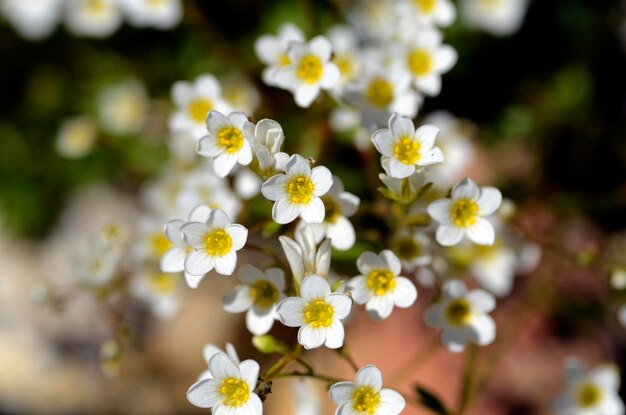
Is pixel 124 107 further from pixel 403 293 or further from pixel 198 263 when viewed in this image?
pixel 403 293

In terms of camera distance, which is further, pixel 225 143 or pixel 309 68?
pixel 309 68

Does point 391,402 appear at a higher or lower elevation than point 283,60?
lower

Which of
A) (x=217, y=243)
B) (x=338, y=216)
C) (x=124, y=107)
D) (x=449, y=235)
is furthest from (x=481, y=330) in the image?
(x=124, y=107)

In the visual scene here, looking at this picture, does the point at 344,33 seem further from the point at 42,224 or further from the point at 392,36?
the point at 42,224

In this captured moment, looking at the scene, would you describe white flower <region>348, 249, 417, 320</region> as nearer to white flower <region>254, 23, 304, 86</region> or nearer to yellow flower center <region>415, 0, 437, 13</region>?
white flower <region>254, 23, 304, 86</region>

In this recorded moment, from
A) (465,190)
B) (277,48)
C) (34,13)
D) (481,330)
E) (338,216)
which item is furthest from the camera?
(34,13)

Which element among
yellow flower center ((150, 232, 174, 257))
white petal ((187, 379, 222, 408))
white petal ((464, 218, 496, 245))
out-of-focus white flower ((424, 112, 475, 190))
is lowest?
white petal ((187, 379, 222, 408))

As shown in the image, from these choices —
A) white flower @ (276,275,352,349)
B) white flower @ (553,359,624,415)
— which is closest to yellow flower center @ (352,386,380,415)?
white flower @ (276,275,352,349)

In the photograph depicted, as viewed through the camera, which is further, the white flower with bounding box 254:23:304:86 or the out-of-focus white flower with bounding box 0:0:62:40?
the out-of-focus white flower with bounding box 0:0:62:40
